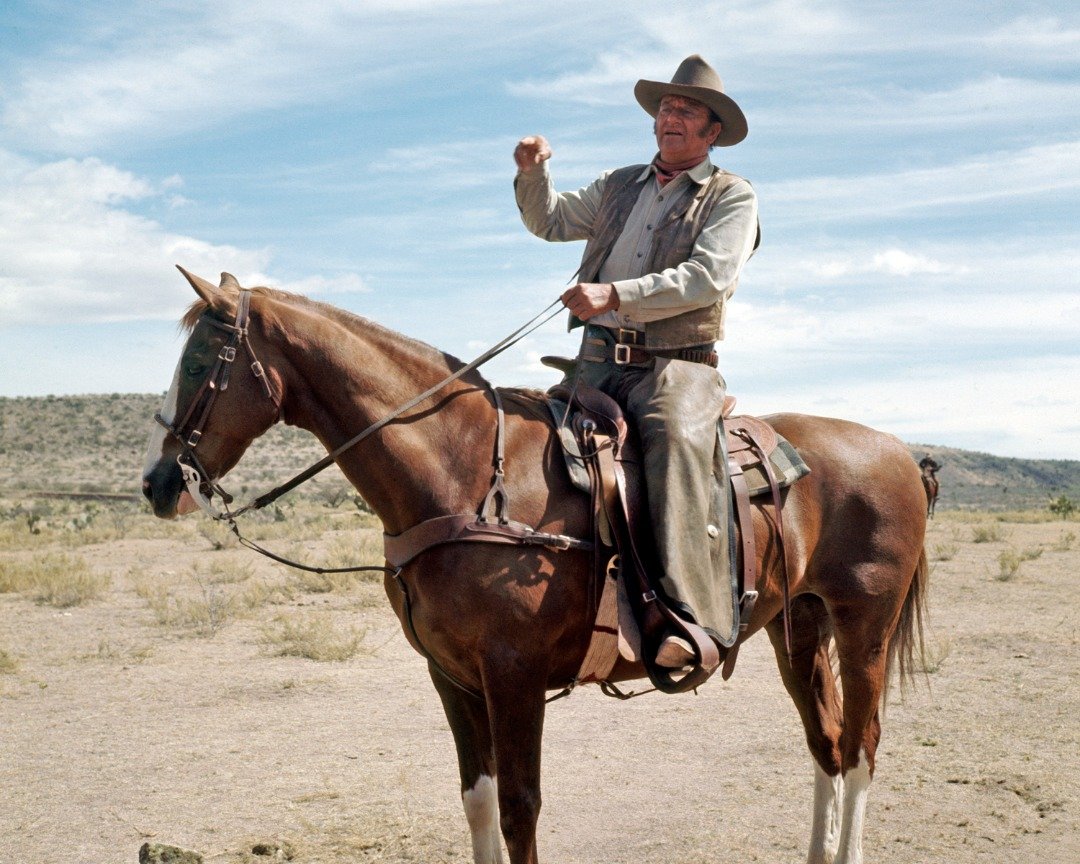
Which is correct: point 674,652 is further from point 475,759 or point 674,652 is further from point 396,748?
point 396,748

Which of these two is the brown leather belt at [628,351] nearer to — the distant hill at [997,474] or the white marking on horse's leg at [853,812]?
the white marking on horse's leg at [853,812]

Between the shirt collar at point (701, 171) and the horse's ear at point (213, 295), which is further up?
the shirt collar at point (701, 171)

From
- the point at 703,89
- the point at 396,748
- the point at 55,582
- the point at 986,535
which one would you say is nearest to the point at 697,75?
the point at 703,89

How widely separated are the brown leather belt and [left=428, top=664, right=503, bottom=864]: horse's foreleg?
5.08 feet

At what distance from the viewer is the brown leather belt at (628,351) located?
459cm

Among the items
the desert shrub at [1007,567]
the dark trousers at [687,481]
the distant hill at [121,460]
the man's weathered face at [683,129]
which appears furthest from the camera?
the distant hill at [121,460]

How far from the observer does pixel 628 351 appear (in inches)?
181

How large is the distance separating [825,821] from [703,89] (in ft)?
12.0

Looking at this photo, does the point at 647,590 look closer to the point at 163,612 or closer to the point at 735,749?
the point at 735,749

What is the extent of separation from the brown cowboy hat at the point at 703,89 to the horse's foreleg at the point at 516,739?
264 centimetres

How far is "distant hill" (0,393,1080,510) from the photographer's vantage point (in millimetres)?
46144

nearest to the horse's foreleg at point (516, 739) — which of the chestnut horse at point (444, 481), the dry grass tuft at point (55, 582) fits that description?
the chestnut horse at point (444, 481)

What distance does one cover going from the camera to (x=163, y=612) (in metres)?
12.4

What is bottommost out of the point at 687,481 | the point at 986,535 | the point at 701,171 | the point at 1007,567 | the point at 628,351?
the point at 986,535
